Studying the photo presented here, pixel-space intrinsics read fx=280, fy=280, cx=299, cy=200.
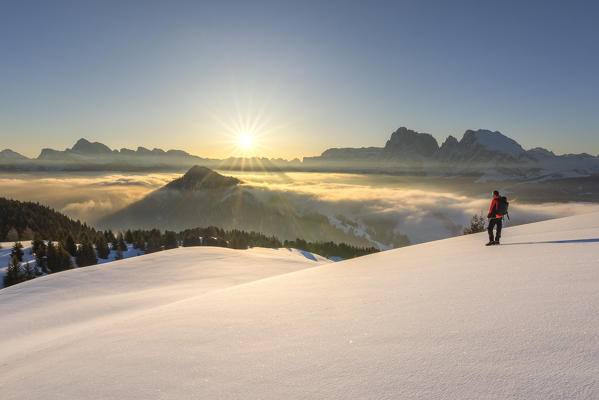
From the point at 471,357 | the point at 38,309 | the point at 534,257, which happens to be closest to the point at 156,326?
the point at 471,357

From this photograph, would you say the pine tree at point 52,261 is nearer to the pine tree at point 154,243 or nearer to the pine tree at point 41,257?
the pine tree at point 41,257

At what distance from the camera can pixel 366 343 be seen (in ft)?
11.7

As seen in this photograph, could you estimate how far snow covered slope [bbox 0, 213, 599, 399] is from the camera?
2587mm

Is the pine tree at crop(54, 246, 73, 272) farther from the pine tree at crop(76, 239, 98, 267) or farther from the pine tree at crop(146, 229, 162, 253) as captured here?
the pine tree at crop(146, 229, 162, 253)

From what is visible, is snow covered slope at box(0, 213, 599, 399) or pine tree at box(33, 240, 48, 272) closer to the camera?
snow covered slope at box(0, 213, 599, 399)

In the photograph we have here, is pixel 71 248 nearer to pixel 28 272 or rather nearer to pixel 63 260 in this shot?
pixel 63 260

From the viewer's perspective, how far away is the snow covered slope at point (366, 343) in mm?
2587

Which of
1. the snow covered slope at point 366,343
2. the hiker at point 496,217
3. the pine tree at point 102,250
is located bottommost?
the pine tree at point 102,250

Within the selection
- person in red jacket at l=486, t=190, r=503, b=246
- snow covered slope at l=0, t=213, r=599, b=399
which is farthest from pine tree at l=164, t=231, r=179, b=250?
person in red jacket at l=486, t=190, r=503, b=246

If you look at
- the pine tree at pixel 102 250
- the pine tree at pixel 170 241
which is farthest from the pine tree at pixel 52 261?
the pine tree at pixel 170 241

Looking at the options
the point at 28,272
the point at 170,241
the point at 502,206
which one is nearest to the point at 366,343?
the point at 502,206

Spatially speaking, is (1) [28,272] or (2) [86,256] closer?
(1) [28,272]

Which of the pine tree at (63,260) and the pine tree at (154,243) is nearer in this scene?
the pine tree at (63,260)

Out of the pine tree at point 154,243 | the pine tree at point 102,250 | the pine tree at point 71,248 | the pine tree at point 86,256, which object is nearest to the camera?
the pine tree at point 86,256
